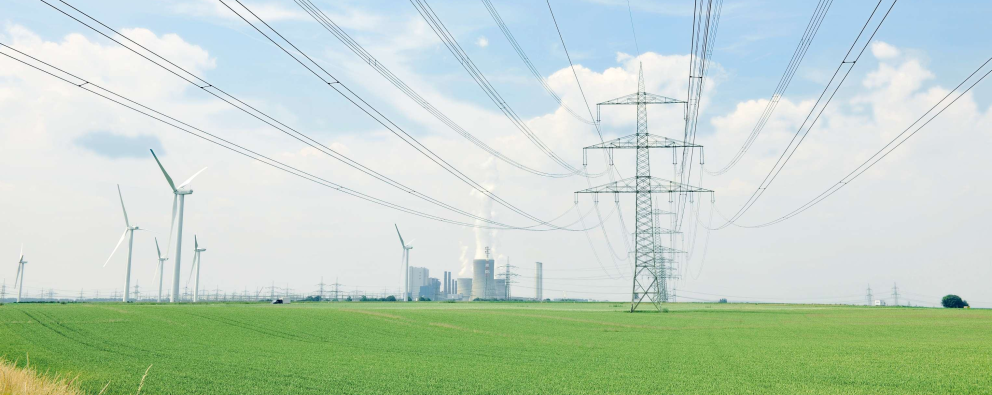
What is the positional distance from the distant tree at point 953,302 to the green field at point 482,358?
118101 millimetres

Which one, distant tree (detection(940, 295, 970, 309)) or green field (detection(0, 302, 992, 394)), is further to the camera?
distant tree (detection(940, 295, 970, 309))

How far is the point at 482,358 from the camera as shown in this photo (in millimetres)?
34031

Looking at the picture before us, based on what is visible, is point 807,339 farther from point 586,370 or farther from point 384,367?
point 384,367

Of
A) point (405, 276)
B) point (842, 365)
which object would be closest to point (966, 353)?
point (842, 365)

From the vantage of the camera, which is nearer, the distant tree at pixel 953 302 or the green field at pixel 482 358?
the green field at pixel 482 358

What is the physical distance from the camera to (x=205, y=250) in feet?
602

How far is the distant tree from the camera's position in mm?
151500

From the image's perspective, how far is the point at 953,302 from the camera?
153 meters

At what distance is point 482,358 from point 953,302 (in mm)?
159896

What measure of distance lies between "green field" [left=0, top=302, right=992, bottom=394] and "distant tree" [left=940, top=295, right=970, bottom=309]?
118101mm

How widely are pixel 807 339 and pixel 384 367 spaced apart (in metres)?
31.4

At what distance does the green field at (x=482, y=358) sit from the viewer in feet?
79.2

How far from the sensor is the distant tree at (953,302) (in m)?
152

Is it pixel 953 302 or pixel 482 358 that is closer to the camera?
pixel 482 358
